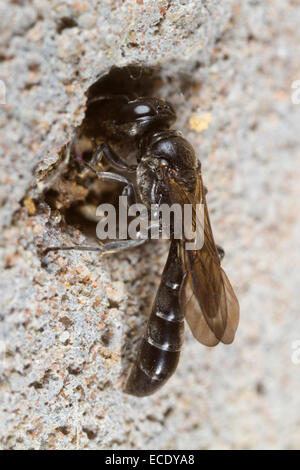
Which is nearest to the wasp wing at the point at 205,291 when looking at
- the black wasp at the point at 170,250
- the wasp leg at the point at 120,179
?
the black wasp at the point at 170,250

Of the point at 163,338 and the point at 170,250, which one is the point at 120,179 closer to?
the point at 170,250

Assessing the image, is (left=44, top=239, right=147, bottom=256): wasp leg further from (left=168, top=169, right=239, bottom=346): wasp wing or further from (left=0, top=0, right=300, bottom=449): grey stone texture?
(left=168, top=169, right=239, bottom=346): wasp wing

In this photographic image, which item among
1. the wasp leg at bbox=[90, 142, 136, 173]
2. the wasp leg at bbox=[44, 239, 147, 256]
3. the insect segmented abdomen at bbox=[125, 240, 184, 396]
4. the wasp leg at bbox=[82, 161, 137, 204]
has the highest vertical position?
the wasp leg at bbox=[90, 142, 136, 173]

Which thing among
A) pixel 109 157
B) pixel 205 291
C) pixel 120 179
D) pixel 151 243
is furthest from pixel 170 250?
pixel 109 157

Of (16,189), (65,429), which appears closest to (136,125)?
(16,189)

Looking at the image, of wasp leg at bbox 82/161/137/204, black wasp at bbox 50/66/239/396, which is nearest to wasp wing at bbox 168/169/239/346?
black wasp at bbox 50/66/239/396

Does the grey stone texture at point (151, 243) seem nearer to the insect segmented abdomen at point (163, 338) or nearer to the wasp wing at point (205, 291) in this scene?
the insect segmented abdomen at point (163, 338)

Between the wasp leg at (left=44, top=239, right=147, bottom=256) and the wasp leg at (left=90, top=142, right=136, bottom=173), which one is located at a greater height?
the wasp leg at (left=90, top=142, right=136, bottom=173)

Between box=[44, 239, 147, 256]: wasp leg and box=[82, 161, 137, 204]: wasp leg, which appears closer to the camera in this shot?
box=[44, 239, 147, 256]: wasp leg
